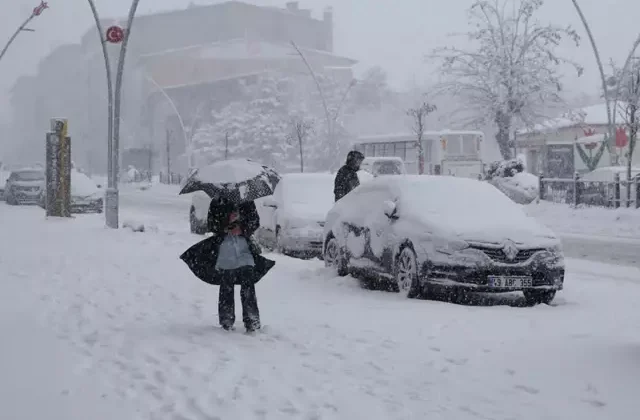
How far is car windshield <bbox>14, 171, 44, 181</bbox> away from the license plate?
32204 millimetres

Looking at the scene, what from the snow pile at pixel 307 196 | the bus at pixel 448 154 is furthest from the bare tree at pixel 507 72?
the snow pile at pixel 307 196

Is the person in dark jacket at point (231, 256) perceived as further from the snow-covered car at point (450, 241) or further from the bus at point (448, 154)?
the bus at point (448, 154)

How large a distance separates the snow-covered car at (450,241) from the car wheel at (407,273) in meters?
0.01

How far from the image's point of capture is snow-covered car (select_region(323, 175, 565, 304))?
10.7m

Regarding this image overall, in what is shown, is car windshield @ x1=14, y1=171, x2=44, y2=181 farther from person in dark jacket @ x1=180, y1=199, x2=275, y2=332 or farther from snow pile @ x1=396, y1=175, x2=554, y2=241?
person in dark jacket @ x1=180, y1=199, x2=275, y2=332

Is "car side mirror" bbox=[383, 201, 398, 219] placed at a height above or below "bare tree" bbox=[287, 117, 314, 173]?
below

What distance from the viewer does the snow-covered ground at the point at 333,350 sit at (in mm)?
6039

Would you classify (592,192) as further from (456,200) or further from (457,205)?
(457,205)

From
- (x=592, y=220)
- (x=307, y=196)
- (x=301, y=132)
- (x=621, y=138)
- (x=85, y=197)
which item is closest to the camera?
(x=307, y=196)

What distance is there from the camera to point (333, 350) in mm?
7832

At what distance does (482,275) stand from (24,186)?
32195 mm

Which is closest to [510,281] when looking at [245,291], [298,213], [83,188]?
[245,291]

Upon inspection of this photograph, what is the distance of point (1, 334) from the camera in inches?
337

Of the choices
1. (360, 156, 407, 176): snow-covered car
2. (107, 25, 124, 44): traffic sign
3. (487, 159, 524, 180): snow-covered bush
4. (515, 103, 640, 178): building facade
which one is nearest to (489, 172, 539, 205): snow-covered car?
(515, 103, 640, 178): building facade
